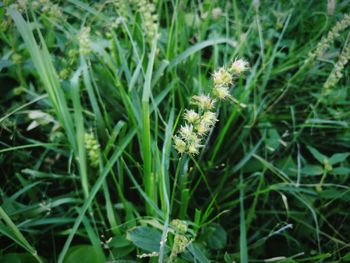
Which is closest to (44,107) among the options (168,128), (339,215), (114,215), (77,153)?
(77,153)

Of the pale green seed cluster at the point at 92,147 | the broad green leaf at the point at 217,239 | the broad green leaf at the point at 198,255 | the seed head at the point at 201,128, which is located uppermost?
the seed head at the point at 201,128

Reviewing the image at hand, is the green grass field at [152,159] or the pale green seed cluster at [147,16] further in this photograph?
the pale green seed cluster at [147,16]

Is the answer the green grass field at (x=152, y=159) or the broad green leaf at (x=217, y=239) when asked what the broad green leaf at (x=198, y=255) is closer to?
the green grass field at (x=152, y=159)

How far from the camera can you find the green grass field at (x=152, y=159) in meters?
0.92

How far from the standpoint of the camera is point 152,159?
1.00m

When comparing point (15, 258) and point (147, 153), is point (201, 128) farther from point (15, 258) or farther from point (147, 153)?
point (15, 258)

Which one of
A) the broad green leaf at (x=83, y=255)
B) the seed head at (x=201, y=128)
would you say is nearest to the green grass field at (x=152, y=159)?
the broad green leaf at (x=83, y=255)

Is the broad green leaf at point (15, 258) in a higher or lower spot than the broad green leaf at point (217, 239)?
higher

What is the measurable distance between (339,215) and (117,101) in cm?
91

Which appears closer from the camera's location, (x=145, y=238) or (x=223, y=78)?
(x=223, y=78)

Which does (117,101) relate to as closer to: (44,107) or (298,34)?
(44,107)

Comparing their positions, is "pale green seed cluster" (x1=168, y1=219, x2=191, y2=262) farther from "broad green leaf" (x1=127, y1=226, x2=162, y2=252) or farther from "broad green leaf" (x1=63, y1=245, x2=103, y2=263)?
"broad green leaf" (x1=63, y1=245, x2=103, y2=263)

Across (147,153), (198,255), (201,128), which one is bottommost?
(198,255)

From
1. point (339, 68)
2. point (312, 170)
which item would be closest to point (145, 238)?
point (312, 170)
